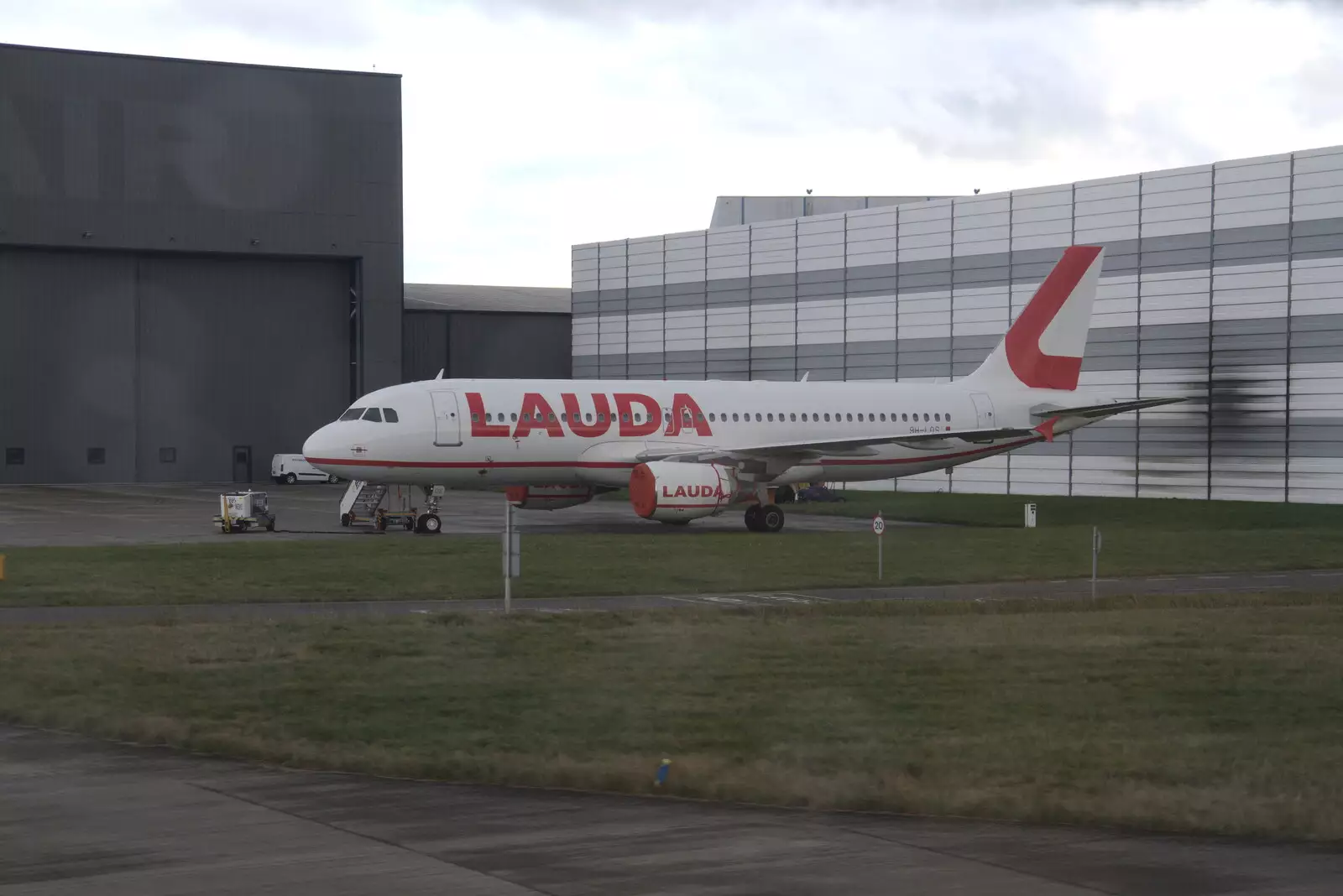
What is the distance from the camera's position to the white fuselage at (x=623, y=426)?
4066 centimetres

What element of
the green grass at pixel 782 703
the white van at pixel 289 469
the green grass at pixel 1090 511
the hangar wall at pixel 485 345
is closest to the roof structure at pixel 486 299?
the hangar wall at pixel 485 345

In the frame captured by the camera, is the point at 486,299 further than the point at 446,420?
Yes

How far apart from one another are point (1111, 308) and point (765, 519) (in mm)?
20268

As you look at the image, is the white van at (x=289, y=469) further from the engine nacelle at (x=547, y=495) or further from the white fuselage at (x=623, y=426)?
the engine nacelle at (x=547, y=495)

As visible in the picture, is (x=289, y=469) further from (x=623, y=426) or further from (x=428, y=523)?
(x=623, y=426)

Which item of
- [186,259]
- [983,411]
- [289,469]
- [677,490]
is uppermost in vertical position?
[186,259]

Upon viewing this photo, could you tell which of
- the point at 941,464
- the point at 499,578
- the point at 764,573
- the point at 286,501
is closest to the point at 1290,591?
the point at 764,573

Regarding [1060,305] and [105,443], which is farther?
[105,443]

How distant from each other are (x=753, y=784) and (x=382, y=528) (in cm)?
3220

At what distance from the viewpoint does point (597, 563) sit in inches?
1264

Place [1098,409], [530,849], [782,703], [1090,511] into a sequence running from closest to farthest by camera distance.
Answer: [530,849]
[782,703]
[1098,409]
[1090,511]

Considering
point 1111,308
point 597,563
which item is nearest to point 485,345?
point 1111,308

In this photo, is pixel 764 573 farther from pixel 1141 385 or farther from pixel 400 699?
pixel 1141 385

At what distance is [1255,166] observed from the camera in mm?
53031
